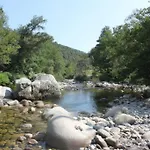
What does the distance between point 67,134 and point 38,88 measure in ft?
46.3

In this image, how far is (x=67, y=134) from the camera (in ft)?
28.8

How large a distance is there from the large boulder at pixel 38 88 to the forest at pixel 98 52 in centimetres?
516

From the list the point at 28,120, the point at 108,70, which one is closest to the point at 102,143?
the point at 28,120

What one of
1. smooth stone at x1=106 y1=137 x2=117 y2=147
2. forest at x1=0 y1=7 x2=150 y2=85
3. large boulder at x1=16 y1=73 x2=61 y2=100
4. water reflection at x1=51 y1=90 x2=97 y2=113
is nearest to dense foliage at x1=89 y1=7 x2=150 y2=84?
forest at x1=0 y1=7 x2=150 y2=85

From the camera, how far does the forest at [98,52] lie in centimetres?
2019

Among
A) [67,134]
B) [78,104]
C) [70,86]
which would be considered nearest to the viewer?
[67,134]

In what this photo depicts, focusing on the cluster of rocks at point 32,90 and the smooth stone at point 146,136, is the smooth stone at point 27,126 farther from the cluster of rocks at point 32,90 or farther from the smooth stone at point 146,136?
the cluster of rocks at point 32,90

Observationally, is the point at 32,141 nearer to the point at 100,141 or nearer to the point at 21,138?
the point at 21,138

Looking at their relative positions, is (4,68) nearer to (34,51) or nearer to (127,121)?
(34,51)

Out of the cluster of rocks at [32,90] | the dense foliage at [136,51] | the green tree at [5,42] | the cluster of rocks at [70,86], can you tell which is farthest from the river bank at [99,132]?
the cluster of rocks at [70,86]

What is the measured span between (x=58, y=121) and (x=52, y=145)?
29.0 inches

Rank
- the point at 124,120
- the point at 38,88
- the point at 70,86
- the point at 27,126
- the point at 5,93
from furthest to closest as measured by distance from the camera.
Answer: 1. the point at 70,86
2. the point at 38,88
3. the point at 5,93
4. the point at 124,120
5. the point at 27,126

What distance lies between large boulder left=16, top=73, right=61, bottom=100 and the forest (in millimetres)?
5161

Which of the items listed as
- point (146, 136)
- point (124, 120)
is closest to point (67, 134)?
point (146, 136)
